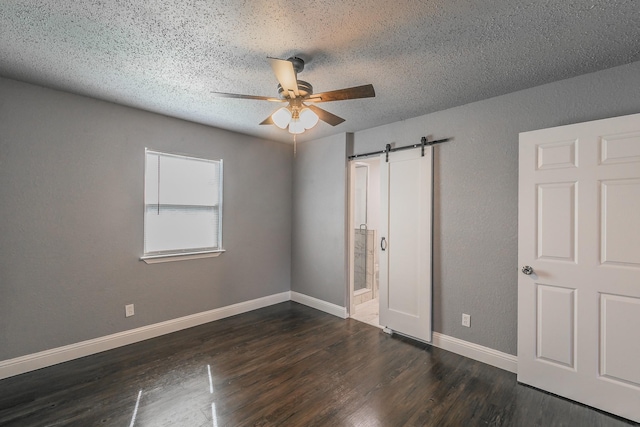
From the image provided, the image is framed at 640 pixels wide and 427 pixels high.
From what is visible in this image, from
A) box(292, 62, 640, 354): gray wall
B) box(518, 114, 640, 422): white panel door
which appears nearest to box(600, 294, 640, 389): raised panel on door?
box(518, 114, 640, 422): white panel door

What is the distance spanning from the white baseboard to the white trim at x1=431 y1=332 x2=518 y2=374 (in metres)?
2.55

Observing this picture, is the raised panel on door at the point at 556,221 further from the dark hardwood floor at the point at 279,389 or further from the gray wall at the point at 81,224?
the gray wall at the point at 81,224

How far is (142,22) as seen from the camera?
1.69 metres

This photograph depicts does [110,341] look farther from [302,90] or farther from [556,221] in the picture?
[556,221]

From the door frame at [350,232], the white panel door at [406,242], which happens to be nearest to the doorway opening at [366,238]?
the door frame at [350,232]

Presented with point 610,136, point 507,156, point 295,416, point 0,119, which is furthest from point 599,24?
point 0,119

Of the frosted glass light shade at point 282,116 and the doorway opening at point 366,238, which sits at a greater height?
the frosted glass light shade at point 282,116

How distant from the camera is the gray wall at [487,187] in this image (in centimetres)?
228

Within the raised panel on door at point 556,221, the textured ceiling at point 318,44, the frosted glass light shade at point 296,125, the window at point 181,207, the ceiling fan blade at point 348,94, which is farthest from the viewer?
the window at point 181,207

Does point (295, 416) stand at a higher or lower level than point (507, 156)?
lower

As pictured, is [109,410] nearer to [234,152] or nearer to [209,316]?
[209,316]

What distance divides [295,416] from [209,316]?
7.03 feet

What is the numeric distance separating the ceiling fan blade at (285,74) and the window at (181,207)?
7.08 ft

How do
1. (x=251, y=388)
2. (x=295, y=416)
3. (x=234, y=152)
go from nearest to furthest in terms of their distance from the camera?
(x=295, y=416) → (x=251, y=388) → (x=234, y=152)
